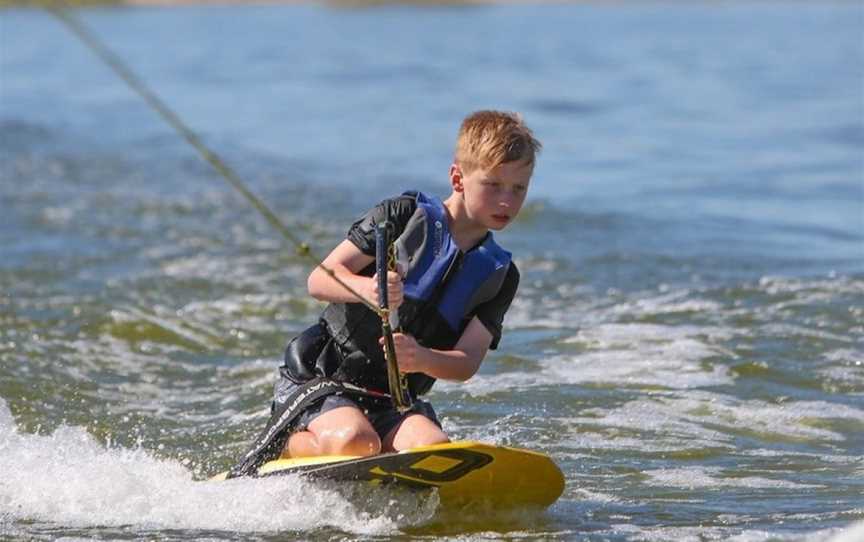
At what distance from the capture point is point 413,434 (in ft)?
17.3

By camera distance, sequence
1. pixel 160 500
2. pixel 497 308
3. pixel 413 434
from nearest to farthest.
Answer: pixel 413 434 < pixel 497 308 < pixel 160 500

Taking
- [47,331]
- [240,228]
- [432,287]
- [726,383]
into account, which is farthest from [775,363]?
[240,228]

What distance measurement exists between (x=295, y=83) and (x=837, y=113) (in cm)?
1024

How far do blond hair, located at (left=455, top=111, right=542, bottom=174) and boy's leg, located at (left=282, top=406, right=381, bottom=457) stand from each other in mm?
903

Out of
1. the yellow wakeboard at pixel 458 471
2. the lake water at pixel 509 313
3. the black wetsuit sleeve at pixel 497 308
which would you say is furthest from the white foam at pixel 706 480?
the black wetsuit sleeve at pixel 497 308

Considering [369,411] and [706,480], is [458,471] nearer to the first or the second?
[369,411]

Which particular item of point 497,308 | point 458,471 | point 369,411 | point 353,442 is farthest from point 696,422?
point 353,442

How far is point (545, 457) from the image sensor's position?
5199mm

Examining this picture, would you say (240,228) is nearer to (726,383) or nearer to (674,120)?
(726,383)

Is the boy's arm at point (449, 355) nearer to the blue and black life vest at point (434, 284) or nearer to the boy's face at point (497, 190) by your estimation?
the blue and black life vest at point (434, 284)

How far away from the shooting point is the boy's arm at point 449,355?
509 cm

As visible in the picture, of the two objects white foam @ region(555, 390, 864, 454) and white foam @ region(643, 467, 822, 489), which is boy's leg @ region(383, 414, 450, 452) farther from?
white foam @ region(555, 390, 864, 454)

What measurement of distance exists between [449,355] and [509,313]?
4.46 metres

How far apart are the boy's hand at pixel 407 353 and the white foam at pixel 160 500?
1.61 feet
